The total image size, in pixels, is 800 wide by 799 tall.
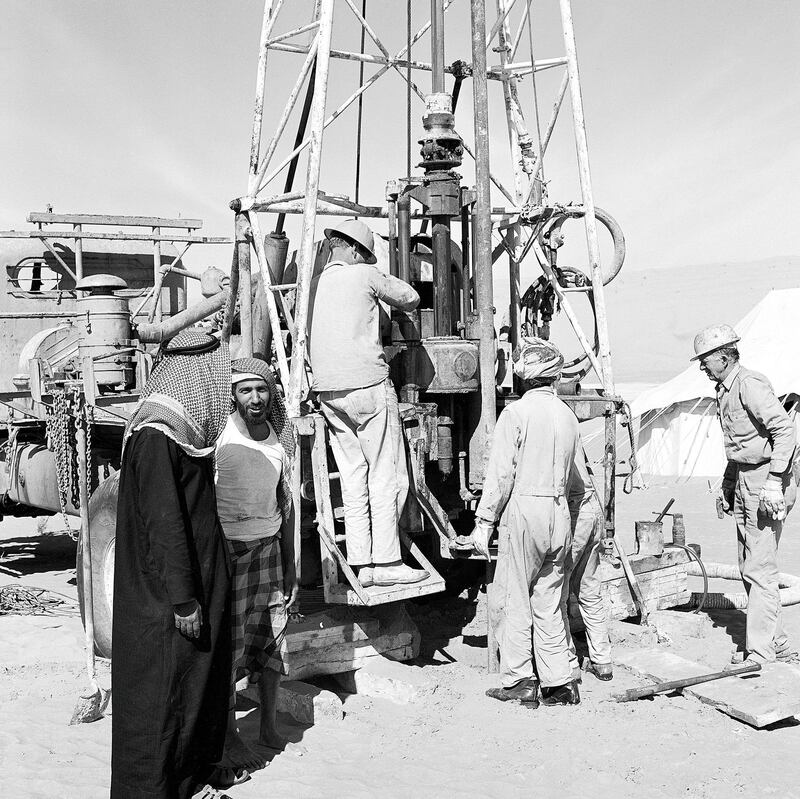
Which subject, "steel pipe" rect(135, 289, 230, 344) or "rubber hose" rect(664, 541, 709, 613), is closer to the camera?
"rubber hose" rect(664, 541, 709, 613)

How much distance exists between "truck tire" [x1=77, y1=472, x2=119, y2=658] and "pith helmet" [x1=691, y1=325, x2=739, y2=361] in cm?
393

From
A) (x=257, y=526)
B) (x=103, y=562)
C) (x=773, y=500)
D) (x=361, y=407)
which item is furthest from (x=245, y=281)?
(x=773, y=500)

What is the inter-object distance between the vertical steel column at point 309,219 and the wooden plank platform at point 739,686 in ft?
8.66

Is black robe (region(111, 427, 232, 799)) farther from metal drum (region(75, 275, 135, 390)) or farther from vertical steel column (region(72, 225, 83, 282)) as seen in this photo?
vertical steel column (region(72, 225, 83, 282))

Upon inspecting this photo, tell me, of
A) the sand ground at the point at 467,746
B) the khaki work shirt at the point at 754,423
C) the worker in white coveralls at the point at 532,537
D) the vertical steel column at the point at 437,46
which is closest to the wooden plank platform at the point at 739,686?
the sand ground at the point at 467,746

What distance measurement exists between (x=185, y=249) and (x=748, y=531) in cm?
682

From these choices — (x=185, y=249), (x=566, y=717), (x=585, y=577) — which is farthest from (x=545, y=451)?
(x=185, y=249)

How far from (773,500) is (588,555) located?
1146mm

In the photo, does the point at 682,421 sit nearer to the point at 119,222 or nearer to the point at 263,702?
the point at 119,222

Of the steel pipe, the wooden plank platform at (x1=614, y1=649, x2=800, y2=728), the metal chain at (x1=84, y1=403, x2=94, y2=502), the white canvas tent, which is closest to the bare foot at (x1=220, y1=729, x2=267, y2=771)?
the wooden plank platform at (x1=614, y1=649, x2=800, y2=728)

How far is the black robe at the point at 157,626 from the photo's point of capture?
3.93 m

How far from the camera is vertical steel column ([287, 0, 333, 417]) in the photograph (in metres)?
5.82

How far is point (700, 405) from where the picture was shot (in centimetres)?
1598

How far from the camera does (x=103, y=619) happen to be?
6418 mm
